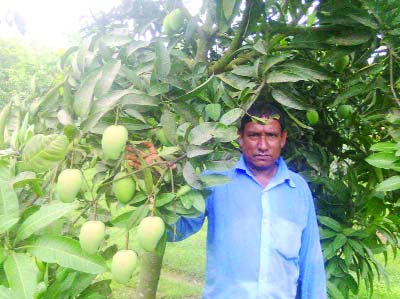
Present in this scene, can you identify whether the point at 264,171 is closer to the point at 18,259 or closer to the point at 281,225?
the point at 281,225

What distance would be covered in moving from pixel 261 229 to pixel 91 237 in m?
0.55

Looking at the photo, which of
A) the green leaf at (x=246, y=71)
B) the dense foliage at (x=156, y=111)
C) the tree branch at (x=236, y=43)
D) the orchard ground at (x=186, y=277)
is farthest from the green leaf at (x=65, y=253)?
the orchard ground at (x=186, y=277)

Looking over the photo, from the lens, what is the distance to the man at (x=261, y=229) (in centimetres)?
131

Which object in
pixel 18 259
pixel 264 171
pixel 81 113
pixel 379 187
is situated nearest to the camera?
pixel 18 259

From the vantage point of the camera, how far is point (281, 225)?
135cm

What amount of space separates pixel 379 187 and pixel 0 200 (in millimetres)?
800

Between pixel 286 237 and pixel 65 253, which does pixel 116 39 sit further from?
pixel 286 237

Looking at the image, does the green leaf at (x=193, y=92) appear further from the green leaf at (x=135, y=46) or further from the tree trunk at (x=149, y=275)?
the tree trunk at (x=149, y=275)

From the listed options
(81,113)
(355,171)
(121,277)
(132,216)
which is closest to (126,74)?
(81,113)

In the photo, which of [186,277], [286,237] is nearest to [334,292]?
[286,237]

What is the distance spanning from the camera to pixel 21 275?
815 mm

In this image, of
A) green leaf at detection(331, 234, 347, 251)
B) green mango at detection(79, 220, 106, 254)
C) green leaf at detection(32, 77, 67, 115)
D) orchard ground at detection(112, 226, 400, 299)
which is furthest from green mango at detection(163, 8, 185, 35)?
orchard ground at detection(112, 226, 400, 299)

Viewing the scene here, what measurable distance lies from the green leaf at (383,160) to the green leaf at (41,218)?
67cm

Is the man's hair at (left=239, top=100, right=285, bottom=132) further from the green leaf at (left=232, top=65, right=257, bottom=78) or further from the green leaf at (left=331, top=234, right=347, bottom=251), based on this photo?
the green leaf at (left=331, top=234, right=347, bottom=251)
